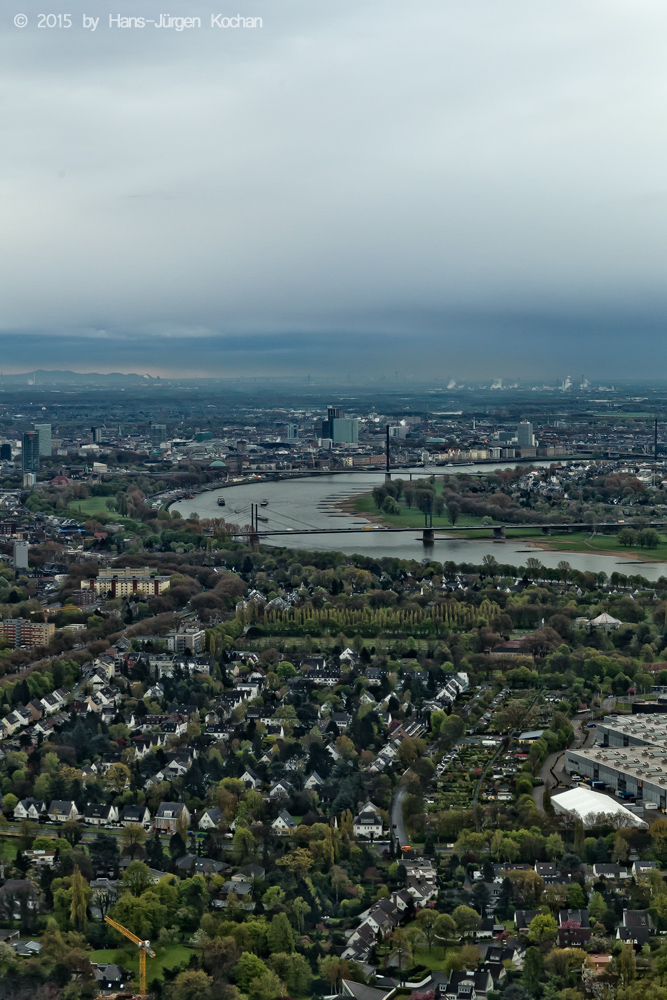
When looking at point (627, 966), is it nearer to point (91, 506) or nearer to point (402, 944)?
point (402, 944)

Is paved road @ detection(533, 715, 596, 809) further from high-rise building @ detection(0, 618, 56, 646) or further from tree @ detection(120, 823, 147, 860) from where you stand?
high-rise building @ detection(0, 618, 56, 646)

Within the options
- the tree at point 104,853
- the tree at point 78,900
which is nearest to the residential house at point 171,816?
the tree at point 104,853

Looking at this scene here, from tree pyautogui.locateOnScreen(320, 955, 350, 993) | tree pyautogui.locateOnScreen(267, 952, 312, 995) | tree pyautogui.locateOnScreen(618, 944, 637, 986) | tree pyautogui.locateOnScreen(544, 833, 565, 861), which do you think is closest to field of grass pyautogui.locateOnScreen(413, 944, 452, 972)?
tree pyautogui.locateOnScreen(320, 955, 350, 993)

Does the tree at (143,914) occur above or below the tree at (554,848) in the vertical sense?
below

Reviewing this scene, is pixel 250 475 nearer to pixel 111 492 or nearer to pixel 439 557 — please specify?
pixel 111 492

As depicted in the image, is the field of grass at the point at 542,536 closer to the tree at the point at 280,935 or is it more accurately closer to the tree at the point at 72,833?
the tree at the point at 72,833

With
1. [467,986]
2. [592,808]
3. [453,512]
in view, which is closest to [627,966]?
[467,986]
